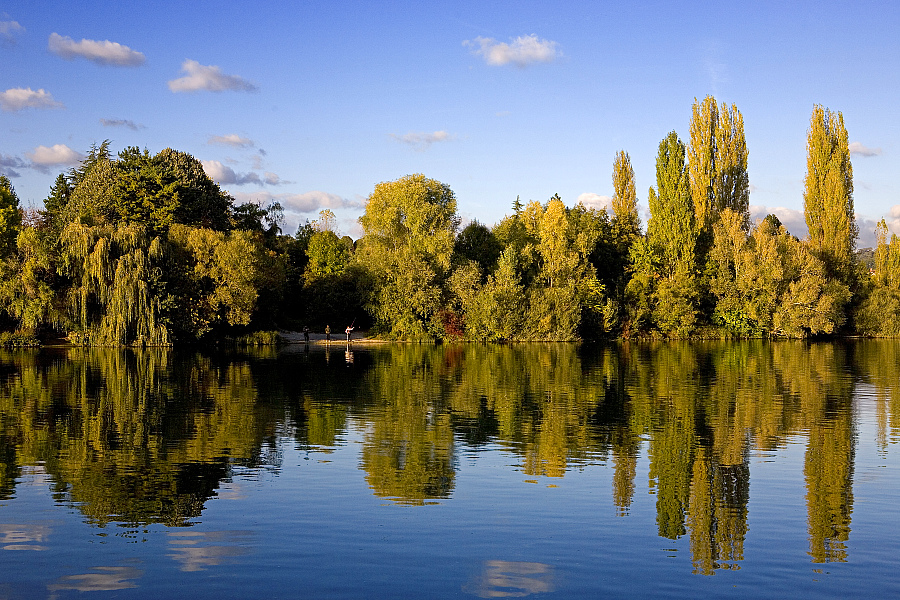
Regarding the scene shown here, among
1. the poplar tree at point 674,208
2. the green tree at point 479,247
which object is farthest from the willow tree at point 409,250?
the poplar tree at point 674,208

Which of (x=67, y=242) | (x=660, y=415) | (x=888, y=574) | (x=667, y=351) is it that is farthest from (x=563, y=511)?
(x=67, y=242)

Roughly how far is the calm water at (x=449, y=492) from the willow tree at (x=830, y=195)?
162 feet

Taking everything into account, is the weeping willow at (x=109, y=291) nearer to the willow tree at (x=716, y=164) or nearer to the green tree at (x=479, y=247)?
the green tree at (x=479, y=247)

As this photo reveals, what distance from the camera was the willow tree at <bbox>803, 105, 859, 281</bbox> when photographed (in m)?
75.0

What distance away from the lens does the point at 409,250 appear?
7044cm

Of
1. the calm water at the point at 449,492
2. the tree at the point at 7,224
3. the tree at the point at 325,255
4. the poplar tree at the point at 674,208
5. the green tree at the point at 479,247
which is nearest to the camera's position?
the calm water at the point at 449,492

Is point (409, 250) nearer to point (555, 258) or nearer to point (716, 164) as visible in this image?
point (555, 258)

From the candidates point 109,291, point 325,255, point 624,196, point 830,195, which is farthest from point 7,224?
point 830,195

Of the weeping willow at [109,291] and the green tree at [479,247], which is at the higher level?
the green tree at [479,247]

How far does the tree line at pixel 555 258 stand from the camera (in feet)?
221

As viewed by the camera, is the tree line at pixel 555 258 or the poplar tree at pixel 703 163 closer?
the tree line at pixel 555 258

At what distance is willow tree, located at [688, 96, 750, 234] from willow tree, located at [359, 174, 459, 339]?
22685mm

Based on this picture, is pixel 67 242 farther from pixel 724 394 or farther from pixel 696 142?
pixel 696 142

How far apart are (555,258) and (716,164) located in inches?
717
